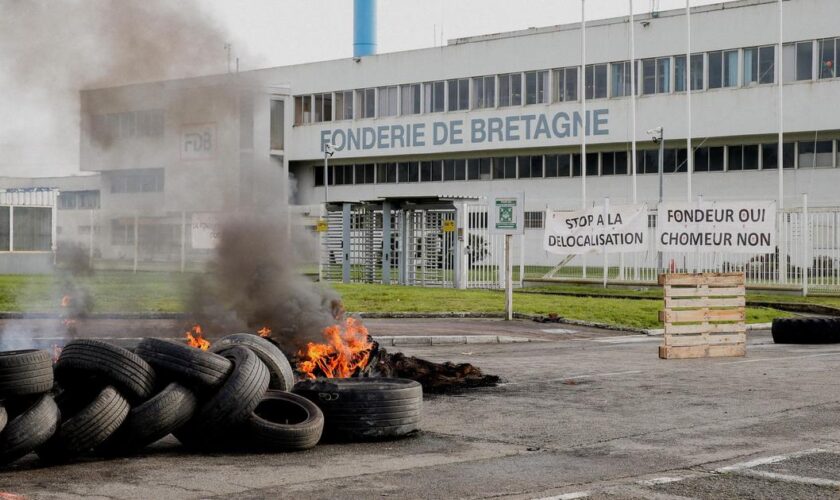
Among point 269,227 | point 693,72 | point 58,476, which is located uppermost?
point 693,72

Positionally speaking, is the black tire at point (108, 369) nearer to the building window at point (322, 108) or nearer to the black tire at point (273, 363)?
the black tire at point (273, 363)

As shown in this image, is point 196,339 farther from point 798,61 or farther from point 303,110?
point 303,110

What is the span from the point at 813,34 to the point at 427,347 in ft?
119

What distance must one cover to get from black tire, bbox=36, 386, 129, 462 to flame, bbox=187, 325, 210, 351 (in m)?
3.52

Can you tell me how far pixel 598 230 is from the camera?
31.6 m

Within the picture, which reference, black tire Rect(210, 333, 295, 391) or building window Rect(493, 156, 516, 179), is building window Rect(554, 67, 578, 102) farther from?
black tire Rect(210, 333, 295, 391)

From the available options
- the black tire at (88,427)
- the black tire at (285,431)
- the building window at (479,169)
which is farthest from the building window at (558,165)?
the black tire at (88,427)

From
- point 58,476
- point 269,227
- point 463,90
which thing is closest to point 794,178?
point 463,90

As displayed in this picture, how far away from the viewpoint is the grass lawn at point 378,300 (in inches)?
708

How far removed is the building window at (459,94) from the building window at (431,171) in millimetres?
3645

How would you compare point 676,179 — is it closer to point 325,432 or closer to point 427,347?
point 427,347

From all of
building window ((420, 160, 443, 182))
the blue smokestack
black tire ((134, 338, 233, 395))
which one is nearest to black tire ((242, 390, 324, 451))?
black tire ((134, 338, 233, 395))

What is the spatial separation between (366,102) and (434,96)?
4.62 m

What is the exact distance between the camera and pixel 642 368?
14.8 metres
